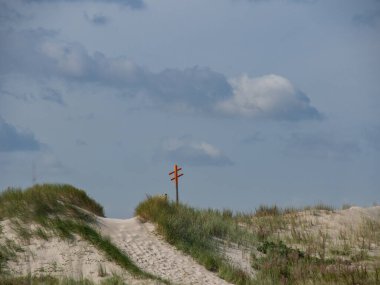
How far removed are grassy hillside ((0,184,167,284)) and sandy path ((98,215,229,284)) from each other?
50cm

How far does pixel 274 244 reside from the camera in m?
20.9

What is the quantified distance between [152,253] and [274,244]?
4.41 m

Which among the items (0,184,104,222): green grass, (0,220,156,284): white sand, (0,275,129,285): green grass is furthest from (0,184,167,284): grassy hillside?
(0,275,129,285): green grass

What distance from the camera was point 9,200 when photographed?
19.8 metres

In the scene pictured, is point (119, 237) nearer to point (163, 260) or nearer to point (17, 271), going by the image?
point (163, 260)

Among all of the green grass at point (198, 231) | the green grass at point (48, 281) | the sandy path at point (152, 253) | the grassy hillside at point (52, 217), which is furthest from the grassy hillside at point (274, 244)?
the green grass at point (48, 281)

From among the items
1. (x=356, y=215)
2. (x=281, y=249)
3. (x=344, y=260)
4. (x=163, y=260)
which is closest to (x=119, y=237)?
(x=163, y=260)

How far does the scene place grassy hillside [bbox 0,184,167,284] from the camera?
17.6m

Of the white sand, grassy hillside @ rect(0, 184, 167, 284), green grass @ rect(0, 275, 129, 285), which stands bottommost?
green grass @ rect(0, 275, 129, 285)

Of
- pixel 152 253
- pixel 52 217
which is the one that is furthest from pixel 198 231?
pixel 52 217

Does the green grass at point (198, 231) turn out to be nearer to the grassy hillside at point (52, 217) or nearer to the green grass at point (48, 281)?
the grassy hillside at point (52, 217)

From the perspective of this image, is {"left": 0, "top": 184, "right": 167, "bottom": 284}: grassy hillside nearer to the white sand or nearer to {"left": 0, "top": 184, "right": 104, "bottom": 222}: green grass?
{"left": 0, "top": 184, "right": 104, "bottom": 222}: green grass

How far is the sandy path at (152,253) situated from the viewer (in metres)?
17.4

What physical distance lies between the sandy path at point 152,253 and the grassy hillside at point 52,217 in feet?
1.64
